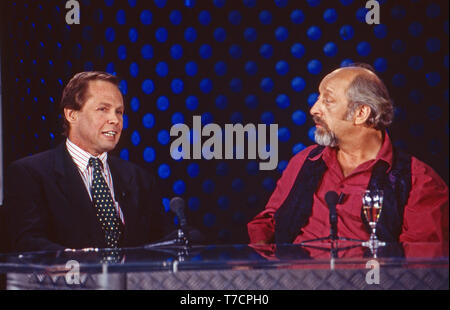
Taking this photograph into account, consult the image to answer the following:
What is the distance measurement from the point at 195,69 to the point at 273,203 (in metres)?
0.85

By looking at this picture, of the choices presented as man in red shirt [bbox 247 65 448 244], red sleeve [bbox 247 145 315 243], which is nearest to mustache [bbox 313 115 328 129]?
man in red shirt [bbox 247 65 448 244]

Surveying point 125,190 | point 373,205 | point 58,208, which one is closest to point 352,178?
point 373,205

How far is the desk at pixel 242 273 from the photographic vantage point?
212cm

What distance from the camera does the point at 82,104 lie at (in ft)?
11.4

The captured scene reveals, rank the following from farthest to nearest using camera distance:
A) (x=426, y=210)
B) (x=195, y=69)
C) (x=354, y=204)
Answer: (x=195, y=69)
(x=354, y=204)
(x=426, y=210)

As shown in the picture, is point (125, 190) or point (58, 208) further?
point (125, 190)

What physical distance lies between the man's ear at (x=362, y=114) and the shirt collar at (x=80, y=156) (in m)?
1.35

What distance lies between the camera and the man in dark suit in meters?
3.24

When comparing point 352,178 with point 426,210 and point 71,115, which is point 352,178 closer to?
point 426,210

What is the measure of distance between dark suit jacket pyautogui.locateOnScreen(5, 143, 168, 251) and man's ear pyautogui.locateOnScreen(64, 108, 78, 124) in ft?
0.46

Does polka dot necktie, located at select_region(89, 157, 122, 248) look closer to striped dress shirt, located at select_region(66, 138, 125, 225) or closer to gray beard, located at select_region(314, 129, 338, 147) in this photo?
striped dress shirt, located at select_region(66, 138, 125, 225)

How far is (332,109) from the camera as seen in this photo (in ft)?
11.3

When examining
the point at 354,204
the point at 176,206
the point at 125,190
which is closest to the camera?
the point at 176,206

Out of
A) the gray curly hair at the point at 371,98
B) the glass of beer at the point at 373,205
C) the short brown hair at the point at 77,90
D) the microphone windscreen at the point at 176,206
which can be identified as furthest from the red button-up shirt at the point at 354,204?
the short brown hair at the point at 77,90
